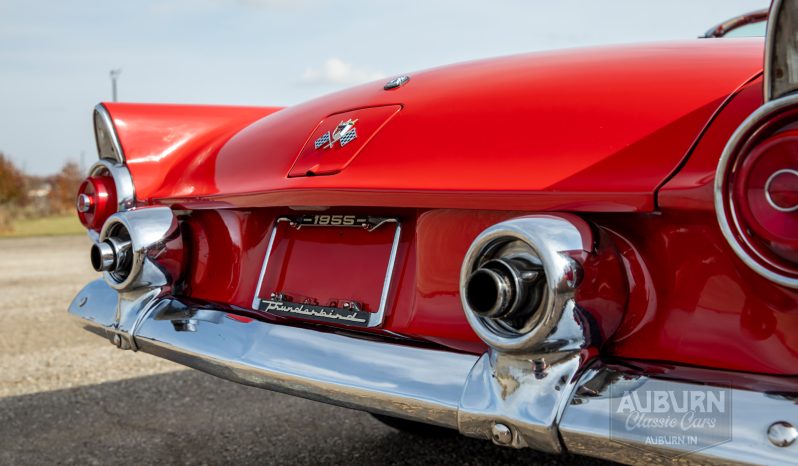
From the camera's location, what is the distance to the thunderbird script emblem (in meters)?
2.09

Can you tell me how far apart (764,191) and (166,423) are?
287cm

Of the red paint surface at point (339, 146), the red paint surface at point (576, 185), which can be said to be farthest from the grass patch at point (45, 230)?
the red paint surface at point (576, 185)

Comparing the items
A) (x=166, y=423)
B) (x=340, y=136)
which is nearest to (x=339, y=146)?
(x=340, y=136)

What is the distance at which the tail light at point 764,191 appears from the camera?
4.16 feet

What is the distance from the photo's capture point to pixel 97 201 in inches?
109

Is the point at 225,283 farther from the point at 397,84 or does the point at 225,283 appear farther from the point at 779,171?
the point at 779,171

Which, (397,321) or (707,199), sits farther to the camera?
(397,321)

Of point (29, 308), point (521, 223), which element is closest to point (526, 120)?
point (521, 223)

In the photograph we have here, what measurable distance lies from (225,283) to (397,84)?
81cm

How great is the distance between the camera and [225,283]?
96.0 inches

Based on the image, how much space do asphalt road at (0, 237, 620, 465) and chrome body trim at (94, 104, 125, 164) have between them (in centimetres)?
115

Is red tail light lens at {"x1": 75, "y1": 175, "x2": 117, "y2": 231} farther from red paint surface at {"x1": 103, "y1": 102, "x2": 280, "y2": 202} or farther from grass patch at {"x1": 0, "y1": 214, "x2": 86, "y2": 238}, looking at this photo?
grass patch at {"x1": 0, "y1": 214, "x2": 86, "y2": 238}

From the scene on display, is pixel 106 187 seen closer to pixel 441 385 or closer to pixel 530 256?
pixel 441 385

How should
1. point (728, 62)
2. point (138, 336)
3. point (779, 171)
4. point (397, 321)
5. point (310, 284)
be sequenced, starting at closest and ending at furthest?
point (779, 171), point (728, 62), point (397, 321), point (310, 284), point (138, 336)
